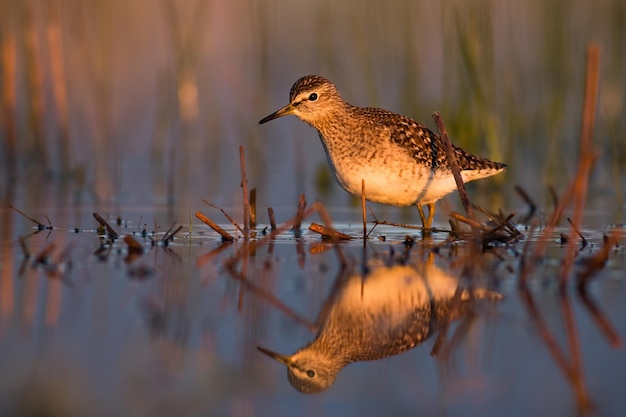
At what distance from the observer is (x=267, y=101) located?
1193 centimetres

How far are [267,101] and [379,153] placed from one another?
14.5 ft

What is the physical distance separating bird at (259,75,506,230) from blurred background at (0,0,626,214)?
5.67 feet

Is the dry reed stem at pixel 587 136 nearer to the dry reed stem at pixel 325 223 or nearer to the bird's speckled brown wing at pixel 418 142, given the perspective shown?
the dry reed stem at pixel 325 223

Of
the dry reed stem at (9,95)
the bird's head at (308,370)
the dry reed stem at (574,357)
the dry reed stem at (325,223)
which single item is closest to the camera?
the dry reed stem at (574,357)

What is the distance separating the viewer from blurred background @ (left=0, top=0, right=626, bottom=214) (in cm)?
1062

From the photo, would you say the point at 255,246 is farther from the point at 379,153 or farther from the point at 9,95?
the point at 9,95

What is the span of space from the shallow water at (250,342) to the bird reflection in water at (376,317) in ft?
0.25

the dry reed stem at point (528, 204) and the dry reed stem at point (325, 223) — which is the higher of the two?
the dry reed stem at point (528, 204)

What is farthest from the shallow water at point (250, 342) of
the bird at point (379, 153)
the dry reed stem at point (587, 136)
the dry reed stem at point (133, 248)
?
the bird at point (379, 153)

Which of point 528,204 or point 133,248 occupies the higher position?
point 528,204

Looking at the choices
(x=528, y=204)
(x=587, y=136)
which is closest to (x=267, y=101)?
(x=528, y=204)

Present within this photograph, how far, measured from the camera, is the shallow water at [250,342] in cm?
357

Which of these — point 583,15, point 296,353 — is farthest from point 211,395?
point 583,15

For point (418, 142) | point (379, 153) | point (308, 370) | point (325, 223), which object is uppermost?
point (418, 142)
